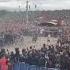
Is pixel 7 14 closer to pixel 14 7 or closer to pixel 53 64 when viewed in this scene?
pixel 14 7

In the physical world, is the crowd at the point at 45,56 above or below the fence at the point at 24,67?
above

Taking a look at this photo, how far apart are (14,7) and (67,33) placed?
2.62 ft

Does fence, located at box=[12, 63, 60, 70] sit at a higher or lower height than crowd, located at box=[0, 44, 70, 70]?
lower

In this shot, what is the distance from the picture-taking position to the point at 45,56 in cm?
391

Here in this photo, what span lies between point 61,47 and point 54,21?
345mm

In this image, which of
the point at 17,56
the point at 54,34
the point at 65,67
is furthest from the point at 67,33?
the point at 17,56

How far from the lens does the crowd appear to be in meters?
3.78

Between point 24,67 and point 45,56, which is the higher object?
point 45,56

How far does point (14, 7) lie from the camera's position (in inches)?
156

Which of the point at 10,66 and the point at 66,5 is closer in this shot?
the point at 66,5

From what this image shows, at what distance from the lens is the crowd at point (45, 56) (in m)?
3.78

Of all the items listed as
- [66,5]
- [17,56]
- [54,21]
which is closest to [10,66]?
[17,56]

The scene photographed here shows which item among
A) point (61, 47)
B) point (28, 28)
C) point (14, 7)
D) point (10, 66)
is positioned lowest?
point (10, 66)

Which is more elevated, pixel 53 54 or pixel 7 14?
pixel 7 14
